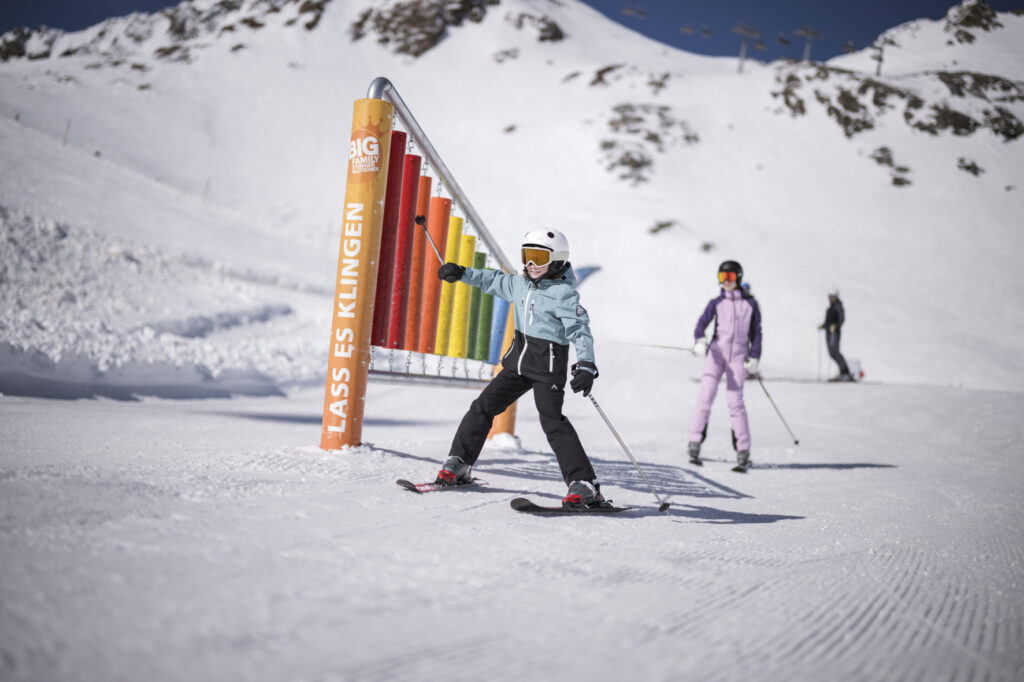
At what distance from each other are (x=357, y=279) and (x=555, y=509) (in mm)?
1905

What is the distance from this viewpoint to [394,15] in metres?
73.3

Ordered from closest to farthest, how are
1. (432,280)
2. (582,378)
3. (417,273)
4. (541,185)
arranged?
(582,378) → (417,273) → (432,280) → (541,185)

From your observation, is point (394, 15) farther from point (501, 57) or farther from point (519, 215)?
point (519, 215)

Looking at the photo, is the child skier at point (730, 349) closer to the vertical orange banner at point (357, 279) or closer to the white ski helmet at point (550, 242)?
the white ski helmet at point (550, 242)

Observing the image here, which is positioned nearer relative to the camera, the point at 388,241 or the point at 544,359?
the point at 544,359

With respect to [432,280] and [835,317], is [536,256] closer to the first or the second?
[432,280]

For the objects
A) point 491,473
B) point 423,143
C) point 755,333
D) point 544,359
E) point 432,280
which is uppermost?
point 423,143

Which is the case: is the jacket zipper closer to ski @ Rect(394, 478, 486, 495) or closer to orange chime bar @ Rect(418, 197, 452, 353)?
ski @ Rect(394, 478, 486, 495)

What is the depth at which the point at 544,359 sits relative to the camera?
3324 millimetres

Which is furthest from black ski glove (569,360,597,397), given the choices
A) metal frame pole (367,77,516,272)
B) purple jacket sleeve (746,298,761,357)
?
purple jacket sleeve (746,298,761,357)

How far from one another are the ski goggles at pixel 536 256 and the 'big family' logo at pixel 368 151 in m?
1.22

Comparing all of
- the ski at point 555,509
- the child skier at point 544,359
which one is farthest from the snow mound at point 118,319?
the ski at point 555,509

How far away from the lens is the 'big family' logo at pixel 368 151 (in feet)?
12.9

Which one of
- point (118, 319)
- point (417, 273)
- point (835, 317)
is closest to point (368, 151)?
point (417, 273)
